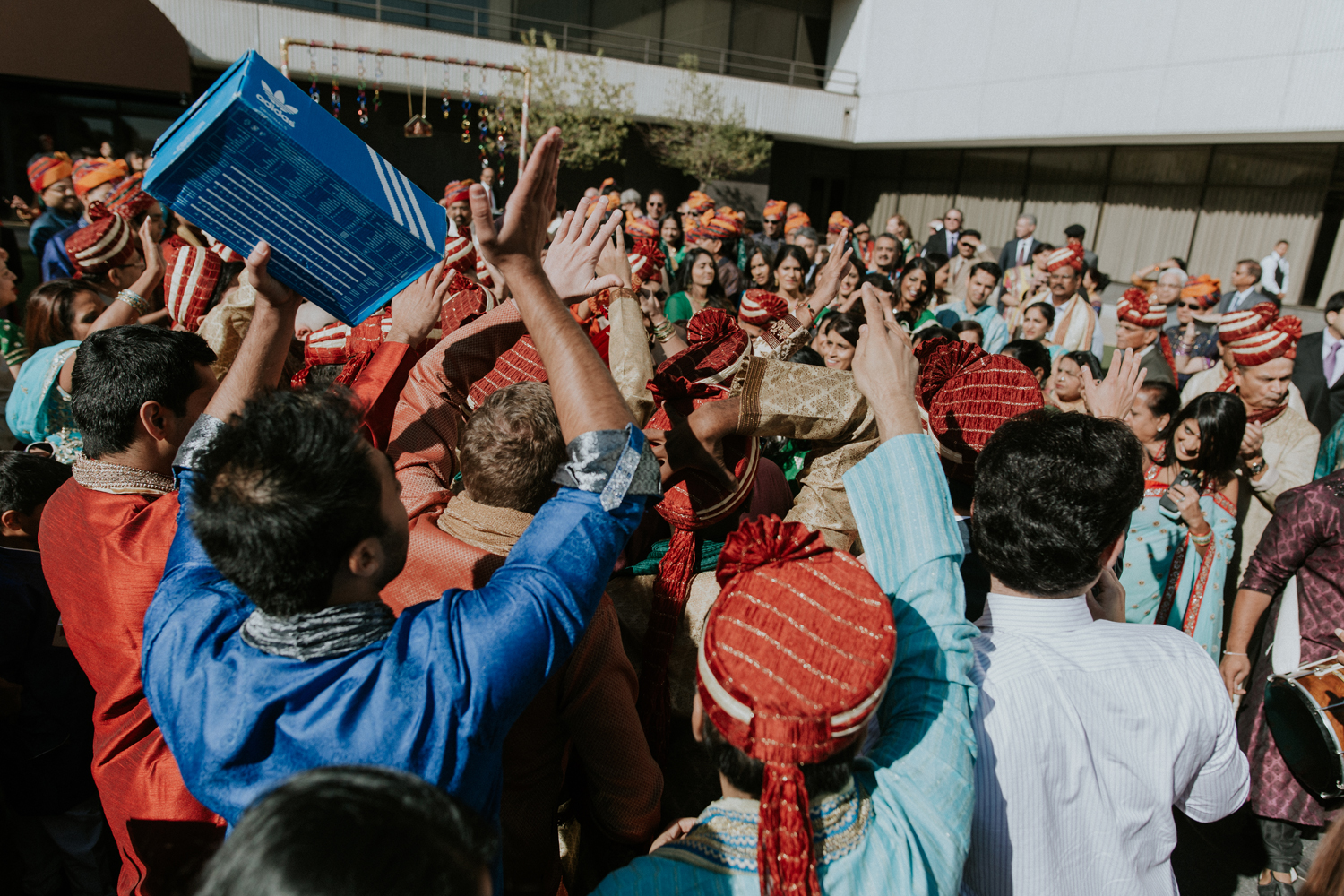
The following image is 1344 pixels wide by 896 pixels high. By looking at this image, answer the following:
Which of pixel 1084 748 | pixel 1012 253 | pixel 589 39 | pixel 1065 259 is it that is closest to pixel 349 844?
pixel 1084 748

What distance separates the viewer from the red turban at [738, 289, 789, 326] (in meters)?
3.94

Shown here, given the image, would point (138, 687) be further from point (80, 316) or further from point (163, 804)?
point (80, 316)

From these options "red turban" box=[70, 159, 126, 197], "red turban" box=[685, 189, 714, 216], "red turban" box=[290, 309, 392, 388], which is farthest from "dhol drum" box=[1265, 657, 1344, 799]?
"red turban" box=[685, 189, 714, 216]

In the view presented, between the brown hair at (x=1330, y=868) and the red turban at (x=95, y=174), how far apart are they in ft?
25.8

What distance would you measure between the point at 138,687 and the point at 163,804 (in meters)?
0.24

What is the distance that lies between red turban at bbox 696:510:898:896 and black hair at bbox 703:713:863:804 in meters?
0.02

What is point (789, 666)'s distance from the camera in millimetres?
1020

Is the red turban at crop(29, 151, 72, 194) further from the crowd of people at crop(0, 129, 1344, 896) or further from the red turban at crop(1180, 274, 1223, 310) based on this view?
the red turban at crop(1180, 274, 1223, 310)

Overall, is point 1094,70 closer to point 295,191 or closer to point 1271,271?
point 1271,271

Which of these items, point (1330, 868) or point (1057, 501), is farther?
point (1057, 501)

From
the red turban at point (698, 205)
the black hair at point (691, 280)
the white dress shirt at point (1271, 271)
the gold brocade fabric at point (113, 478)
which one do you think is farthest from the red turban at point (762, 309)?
the white dress shirt at point (1271, 271)

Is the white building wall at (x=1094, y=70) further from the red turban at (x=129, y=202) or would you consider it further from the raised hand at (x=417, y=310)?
the red turban at (x=129, y=202)

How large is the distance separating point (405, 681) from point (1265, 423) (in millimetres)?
4335

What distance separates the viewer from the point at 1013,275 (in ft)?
27.5
